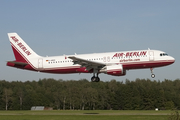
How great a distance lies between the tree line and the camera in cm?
11569

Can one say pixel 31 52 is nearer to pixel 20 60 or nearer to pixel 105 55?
pixel 20 60

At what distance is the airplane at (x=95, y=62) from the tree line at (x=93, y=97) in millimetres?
57471

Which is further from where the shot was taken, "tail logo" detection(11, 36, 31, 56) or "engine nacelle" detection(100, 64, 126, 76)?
"tail logo" detection(11, 36, 31, 56)

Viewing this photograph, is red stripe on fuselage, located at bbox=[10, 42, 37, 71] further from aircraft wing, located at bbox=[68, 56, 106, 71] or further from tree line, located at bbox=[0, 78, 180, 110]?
tree line, located at bbox=[0, 78, 180, 110]

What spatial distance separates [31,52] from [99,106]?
6895cm

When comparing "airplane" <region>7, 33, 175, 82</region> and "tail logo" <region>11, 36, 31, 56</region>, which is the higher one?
"tail logo" <region>11, 36, 31, 56</region>

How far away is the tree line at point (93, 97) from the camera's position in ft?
380

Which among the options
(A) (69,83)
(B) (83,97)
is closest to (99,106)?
(B) (83,97)

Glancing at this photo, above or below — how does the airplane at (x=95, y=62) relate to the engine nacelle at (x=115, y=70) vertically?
above

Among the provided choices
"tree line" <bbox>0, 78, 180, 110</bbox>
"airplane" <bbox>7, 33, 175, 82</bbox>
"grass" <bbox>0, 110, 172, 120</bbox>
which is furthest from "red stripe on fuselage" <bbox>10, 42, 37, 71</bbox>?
"tree line" <bbox>0, 78, 180, 110</bbox>

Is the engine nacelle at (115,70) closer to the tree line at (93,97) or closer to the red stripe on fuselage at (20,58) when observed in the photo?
the red stripe on fuselage at (20,58)

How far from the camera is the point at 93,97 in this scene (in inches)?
4754

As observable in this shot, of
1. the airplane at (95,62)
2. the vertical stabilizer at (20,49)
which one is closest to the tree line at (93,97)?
the vertical stabilizer at (20,49)

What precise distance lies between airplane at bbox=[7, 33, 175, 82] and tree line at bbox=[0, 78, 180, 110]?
57471 mm
